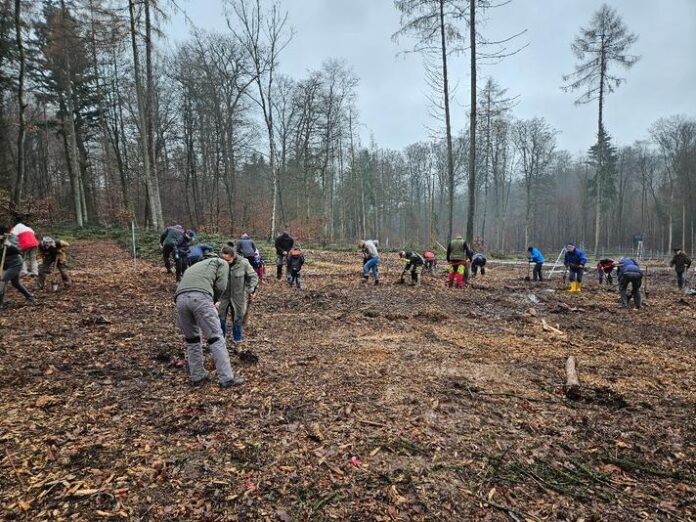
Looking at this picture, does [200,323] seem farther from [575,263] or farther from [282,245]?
[575,263]

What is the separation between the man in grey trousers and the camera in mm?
4777

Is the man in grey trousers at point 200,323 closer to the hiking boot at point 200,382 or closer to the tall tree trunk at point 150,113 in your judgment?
the hiking boot at point 200,382

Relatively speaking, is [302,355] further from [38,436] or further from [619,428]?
[619,428]

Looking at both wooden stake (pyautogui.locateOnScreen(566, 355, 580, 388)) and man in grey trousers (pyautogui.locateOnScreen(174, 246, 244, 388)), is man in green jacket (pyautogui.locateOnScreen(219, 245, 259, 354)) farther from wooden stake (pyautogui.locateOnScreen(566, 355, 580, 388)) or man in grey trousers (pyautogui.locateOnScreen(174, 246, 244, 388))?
wooden stake (pyautogui.locateOnScreen(566, 355, 580, 388))

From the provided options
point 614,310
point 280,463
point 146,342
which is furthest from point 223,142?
point 280,463

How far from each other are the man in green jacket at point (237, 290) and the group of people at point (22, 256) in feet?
16.8

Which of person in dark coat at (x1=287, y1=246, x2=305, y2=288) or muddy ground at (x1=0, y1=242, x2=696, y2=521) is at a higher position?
person in dark coat at (x1=287, y1=246, x2=305, y2=288)

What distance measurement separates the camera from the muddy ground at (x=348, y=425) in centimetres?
295

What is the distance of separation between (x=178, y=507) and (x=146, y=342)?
425cm

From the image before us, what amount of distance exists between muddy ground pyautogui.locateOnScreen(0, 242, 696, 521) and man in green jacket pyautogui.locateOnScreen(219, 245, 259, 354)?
2.21ft

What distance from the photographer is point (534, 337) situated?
746 centimetres

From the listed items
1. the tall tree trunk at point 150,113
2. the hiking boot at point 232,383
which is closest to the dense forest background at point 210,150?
the tall tree trunk at point 150,113

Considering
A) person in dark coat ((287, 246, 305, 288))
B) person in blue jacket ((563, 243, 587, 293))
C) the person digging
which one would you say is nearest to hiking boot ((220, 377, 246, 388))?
the person digging

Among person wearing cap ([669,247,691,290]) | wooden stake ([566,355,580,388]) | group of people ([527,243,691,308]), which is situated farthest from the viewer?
person wearing cap ([669,247,691,290])
